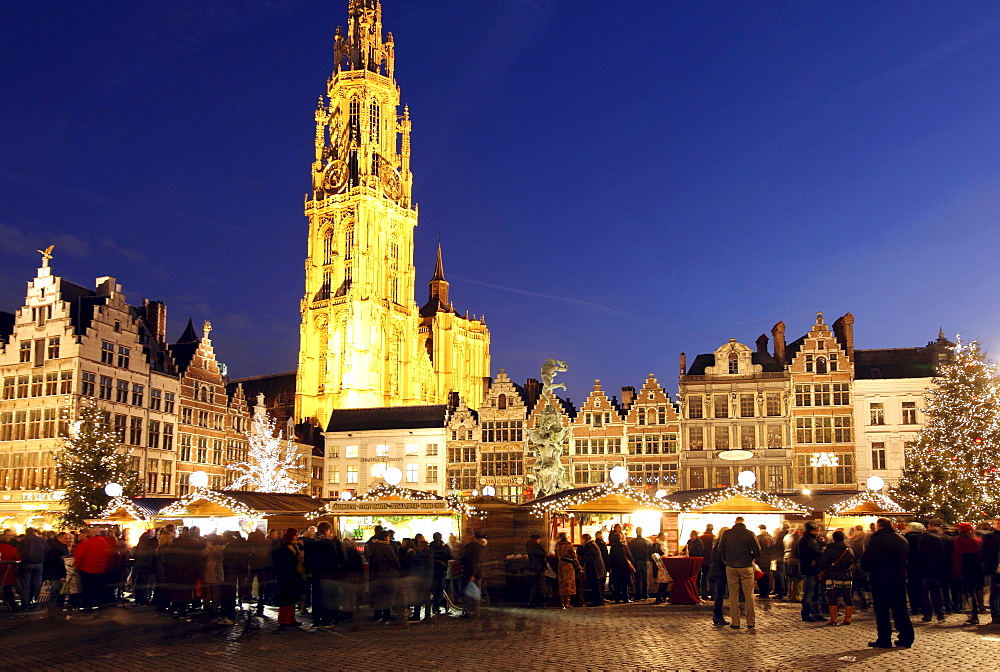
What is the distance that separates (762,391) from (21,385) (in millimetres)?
34908

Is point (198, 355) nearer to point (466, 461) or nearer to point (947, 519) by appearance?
point (466, 461)

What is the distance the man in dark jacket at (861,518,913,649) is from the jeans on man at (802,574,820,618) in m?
2.95

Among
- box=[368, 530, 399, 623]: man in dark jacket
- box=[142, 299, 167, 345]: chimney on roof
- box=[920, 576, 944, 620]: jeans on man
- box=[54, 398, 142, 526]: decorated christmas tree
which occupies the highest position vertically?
box=[142, 299, 167, 345]: chimney on roof

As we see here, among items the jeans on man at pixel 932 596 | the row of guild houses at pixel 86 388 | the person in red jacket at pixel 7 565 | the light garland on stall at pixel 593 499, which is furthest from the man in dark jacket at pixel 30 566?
the row of guild houses at pixel 86 388

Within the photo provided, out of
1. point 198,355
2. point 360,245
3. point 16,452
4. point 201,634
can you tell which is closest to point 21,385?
point 16,452

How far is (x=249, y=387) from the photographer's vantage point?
97875 mm

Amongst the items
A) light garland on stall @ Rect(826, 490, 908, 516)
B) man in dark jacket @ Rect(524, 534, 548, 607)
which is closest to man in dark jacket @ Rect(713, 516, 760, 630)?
man in dark jacket @ Rect(524, 534, 548, 607)

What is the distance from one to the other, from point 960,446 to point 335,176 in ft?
233

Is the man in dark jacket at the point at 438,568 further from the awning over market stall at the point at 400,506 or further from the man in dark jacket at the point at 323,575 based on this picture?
the awning over market stall at the point at 400,506

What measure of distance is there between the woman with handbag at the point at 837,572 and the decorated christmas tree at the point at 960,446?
18574 mm

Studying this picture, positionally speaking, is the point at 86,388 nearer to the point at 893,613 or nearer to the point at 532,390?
the point at 532,390

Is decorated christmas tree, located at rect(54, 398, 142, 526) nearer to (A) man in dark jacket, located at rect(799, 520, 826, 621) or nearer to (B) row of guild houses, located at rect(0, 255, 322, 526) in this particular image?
(B) row of guild houses, located at rect(0, 255, 322, 526)

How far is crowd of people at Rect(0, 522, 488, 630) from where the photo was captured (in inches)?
630

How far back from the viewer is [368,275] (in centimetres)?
8981
